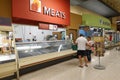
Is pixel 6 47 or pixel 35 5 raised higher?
pixel 35 5

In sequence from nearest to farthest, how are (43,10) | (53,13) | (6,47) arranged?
1. (6,47)
2. (43,10)
3. (53,13)

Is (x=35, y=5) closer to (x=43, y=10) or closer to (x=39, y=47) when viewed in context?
(x=43, y=10)

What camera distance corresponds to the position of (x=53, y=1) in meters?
7.58

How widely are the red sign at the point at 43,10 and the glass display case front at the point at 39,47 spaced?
1060 millimetres

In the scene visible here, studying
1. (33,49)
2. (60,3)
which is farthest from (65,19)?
(33,49)

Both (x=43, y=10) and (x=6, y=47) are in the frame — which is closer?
(x=6, y=47)

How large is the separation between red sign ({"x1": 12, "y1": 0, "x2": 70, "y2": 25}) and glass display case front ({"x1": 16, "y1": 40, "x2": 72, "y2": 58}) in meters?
1.06

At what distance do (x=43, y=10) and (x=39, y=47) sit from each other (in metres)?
1.73

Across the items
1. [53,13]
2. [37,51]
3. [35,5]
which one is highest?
[35,5]

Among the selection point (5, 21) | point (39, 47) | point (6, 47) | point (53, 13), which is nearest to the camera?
point (6, 47)

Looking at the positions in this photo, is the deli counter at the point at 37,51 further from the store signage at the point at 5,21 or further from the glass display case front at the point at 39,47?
the store signage at the point at 5,21

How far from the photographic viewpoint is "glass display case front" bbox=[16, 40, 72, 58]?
5.73m

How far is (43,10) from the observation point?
6.94 meters

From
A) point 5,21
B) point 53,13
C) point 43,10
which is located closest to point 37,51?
point 43,10
